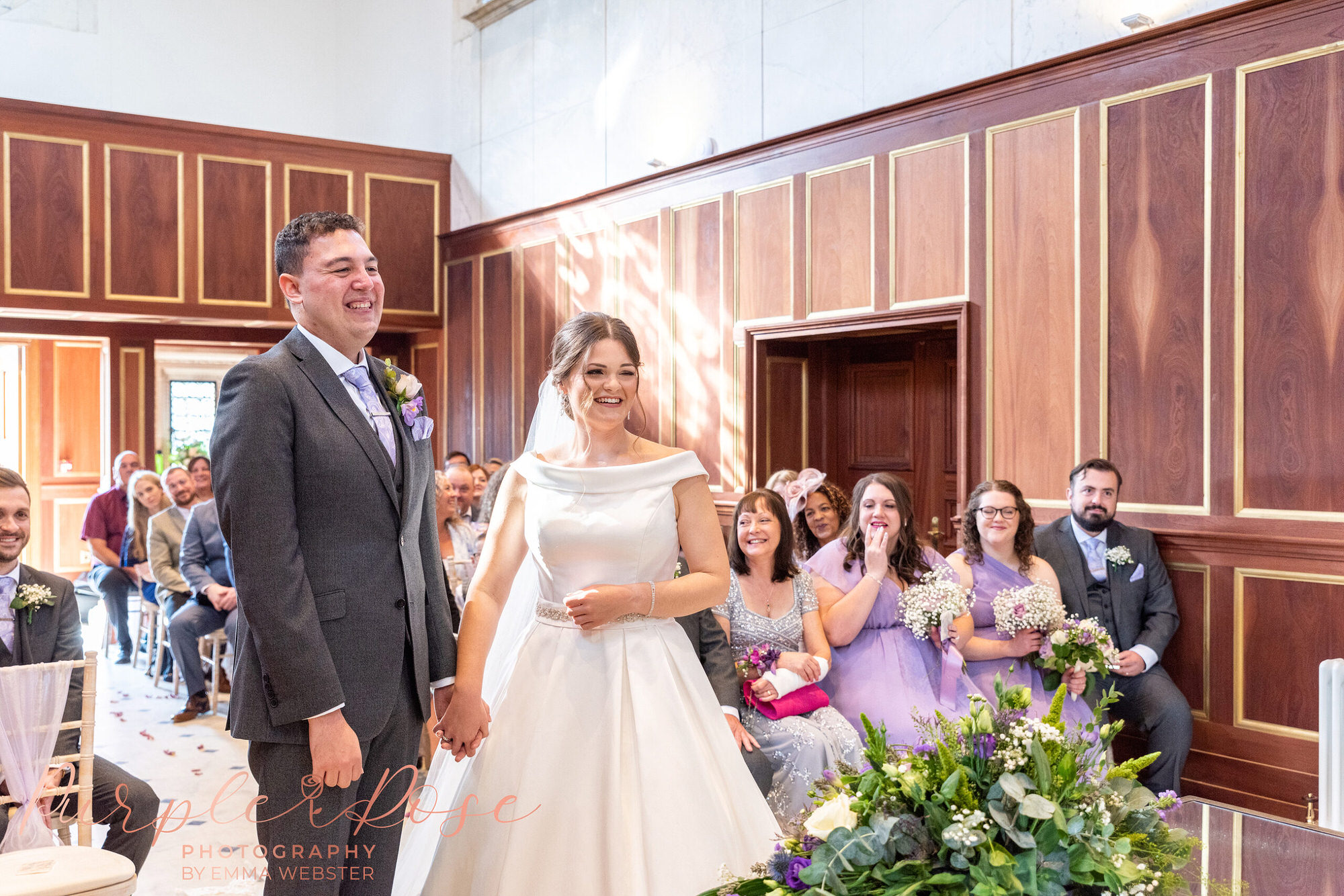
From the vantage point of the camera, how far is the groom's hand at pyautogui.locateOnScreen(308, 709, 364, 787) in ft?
6.09

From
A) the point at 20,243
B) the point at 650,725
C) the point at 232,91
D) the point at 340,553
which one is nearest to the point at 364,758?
the point at 340,553

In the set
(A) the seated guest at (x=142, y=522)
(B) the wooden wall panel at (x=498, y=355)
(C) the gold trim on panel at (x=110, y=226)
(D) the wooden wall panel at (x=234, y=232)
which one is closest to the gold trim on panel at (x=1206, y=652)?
(B) the wooden wall panel at (x=498, y=355)

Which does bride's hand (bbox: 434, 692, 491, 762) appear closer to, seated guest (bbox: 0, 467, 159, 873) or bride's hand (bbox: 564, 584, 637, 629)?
bride's hand (bbox: 564, 584, 637, 629)

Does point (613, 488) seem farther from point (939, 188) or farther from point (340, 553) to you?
point (939, 188)

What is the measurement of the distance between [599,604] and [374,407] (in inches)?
26.4

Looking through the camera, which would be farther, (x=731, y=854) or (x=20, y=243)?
(x=20, y=243)

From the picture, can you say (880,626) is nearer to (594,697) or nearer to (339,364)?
(594,697)

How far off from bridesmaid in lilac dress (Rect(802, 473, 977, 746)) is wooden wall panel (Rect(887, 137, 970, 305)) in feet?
7.66

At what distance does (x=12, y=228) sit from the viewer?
8586 millimetres

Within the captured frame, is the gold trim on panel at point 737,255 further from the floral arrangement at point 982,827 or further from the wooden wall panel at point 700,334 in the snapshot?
the floral arrangement at point 982,827

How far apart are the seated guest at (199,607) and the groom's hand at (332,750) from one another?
15.1ft

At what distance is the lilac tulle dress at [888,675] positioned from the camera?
397cm

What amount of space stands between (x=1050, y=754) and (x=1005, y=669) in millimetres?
2863

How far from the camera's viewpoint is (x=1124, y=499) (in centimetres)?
539
